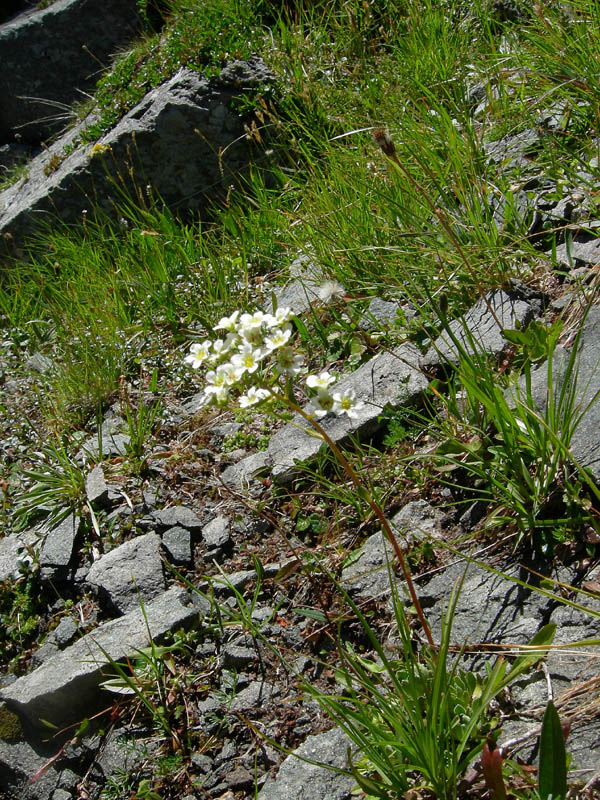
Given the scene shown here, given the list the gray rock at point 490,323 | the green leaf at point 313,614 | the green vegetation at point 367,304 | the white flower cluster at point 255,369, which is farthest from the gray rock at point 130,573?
the gray rock at point 490,323

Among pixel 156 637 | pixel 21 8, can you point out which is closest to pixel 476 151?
pixel 156 637

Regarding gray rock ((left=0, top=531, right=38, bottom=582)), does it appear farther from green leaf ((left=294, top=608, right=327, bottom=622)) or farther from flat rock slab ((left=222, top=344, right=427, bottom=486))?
green leaf ((left=294, top=608, right=327, bottom=622))

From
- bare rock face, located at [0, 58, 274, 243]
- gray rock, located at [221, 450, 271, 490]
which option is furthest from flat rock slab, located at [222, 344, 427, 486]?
bare rock face, located at [0, 58, 274, 243]

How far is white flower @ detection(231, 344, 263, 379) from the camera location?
5.30ft

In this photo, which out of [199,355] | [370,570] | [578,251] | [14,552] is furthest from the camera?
[14,552]

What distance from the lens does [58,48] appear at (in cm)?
704

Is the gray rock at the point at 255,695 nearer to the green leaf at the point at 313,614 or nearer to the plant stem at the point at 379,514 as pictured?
the green leaf at the point at 313,614

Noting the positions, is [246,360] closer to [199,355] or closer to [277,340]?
[277,340]

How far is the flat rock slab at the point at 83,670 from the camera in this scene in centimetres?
227

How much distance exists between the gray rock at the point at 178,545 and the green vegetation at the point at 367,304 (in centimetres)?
29

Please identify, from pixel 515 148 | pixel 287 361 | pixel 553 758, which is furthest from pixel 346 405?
pixel 515 148

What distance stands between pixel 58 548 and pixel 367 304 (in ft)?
6.23

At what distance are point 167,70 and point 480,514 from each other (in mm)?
4652

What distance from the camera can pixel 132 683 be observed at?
2164mm
